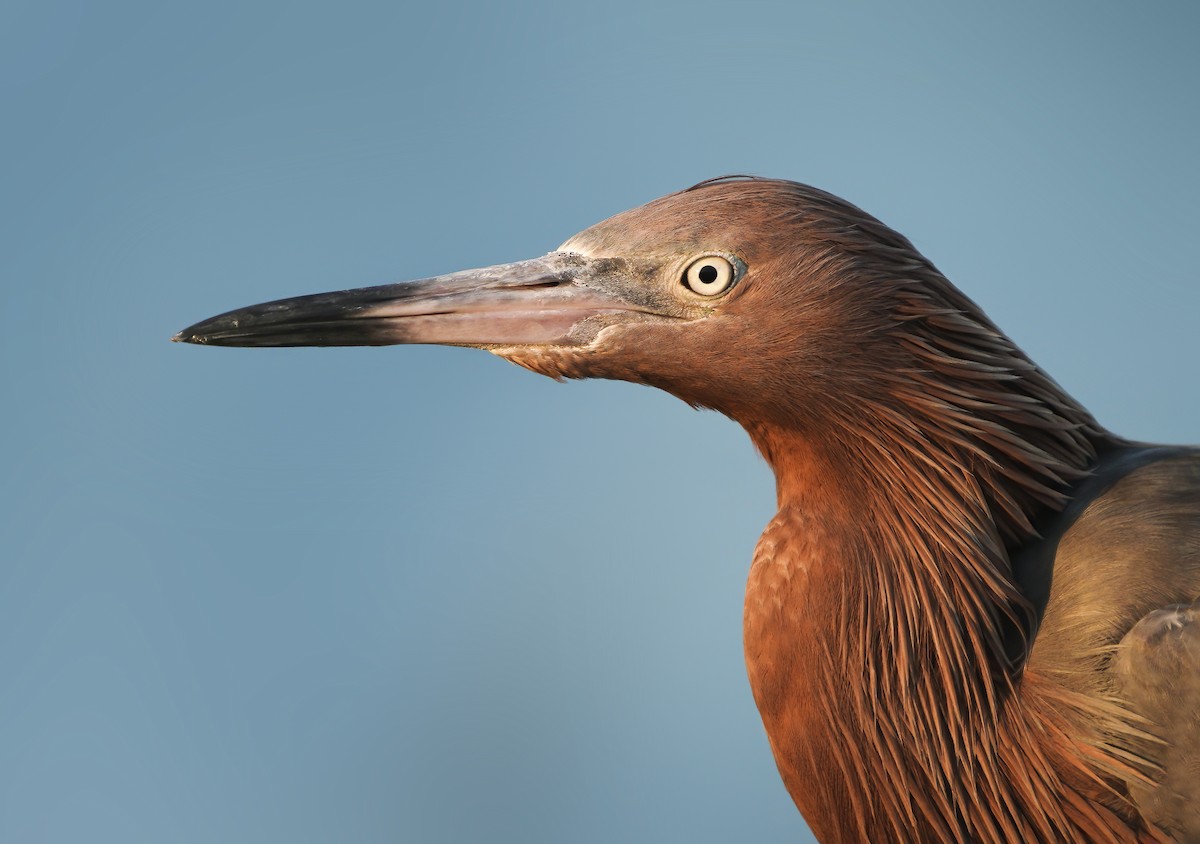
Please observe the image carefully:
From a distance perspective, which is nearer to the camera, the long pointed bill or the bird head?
the bird head

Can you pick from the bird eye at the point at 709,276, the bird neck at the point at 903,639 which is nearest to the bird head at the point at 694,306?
the bird eye at the point at 709,276

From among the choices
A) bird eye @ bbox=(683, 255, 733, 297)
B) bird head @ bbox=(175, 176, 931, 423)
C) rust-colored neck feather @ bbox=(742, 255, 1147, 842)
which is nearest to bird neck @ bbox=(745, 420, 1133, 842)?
rust-colored neck feather @ bbox=(742, 255, 1147, 842)

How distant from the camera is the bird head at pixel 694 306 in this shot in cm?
171

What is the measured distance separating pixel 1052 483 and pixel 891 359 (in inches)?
12.4

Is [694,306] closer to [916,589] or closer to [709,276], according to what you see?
[709,276]

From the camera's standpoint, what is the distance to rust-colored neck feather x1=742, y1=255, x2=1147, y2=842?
167 centimetres

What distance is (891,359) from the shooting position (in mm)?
1745

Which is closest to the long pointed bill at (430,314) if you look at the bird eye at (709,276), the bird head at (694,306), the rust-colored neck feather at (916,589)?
the bird head at (694,306)

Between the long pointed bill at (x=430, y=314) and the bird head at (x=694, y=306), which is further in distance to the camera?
the long pointed bill at (x=430, y=314)

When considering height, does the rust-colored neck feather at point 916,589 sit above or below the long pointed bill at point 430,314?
below

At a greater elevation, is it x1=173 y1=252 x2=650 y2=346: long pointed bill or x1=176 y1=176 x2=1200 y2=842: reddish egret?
x1=173 y1=252 x2=650 y2=346: long pointed bill

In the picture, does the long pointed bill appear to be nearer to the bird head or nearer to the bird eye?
the bird head

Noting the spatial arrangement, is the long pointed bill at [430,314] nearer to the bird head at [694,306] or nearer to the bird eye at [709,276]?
the bird head at [694,306]

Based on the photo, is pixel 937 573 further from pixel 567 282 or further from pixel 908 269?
pixel 567 282
